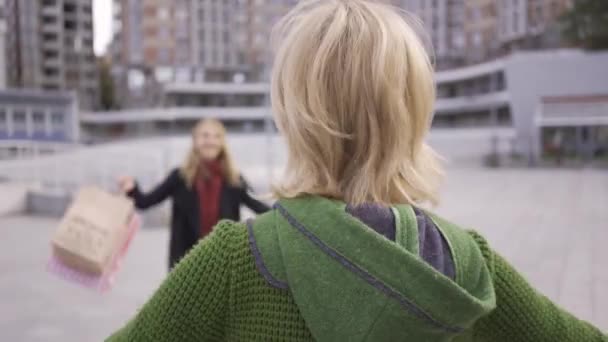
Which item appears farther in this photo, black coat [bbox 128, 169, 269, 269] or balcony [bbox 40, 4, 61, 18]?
balcony [bbox 40, 4, 61, 18]

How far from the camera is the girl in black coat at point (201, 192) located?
14.3 feet

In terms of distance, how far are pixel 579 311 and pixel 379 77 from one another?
529 centimetres

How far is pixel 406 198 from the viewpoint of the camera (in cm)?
119

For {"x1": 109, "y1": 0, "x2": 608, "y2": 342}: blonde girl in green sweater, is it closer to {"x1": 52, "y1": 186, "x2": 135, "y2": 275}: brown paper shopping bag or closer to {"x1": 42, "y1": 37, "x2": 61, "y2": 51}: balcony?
{"x1": 52, "y1": 186, "x2": 135, "y2": 275}: brown paper shopping bag

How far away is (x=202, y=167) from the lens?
4.42 meters

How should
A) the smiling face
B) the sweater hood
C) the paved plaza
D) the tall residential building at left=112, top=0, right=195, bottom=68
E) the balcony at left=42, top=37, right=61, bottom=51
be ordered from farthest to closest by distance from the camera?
the tall residential building at left=112, top=0, right=195, bottom=68 → the balcony at left=42, top=37, right=61, bottom=51 → the paved plaza → the smiling face → the sweater hood

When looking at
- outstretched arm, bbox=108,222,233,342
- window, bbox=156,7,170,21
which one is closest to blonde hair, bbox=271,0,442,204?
outstretched arm, bbox=108,222,233,342

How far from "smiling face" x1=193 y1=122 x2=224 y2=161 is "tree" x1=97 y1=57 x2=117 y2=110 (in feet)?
A: 250

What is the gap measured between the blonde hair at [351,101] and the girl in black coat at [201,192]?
3.14 meters

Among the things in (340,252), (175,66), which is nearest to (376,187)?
(340,252)

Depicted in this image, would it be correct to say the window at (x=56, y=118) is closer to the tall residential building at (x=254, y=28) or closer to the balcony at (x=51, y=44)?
the balcony at (x=51, y=44)

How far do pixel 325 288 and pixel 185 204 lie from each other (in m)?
3.46

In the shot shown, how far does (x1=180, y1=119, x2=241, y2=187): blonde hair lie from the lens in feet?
14.5

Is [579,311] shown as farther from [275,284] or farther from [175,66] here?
[175,66]
